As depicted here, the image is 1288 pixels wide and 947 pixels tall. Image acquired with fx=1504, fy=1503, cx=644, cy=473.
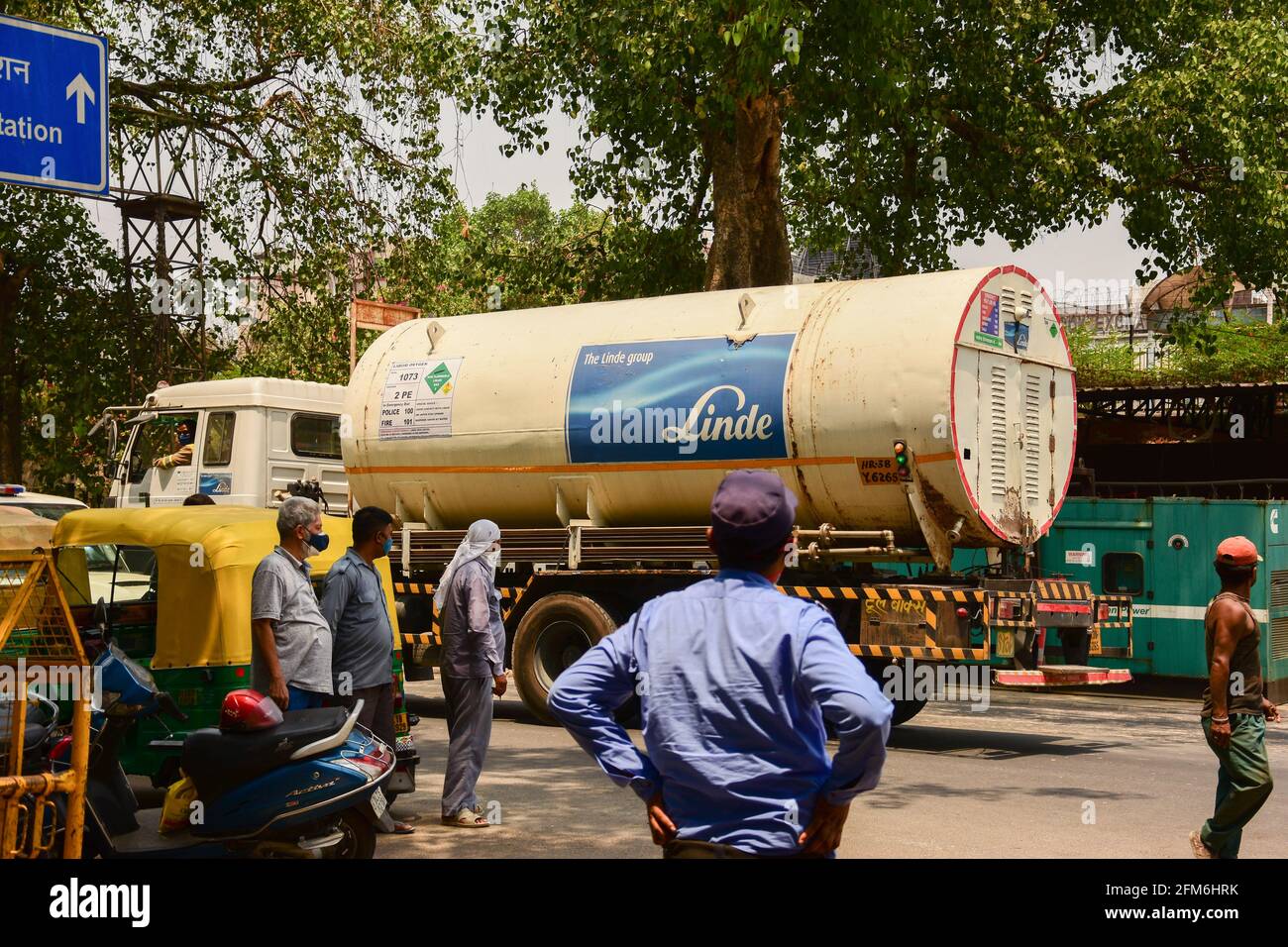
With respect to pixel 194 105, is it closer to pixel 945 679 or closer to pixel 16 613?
pixel 945 679

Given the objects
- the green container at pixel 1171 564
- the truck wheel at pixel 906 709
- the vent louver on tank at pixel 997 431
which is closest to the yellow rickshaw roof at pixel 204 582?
the vent louver on tank at pixel 997 431

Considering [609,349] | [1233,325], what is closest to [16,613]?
[609,349]

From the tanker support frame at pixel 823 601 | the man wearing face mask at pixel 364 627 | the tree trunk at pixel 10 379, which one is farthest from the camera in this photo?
the tree trunk at pixel 10 379

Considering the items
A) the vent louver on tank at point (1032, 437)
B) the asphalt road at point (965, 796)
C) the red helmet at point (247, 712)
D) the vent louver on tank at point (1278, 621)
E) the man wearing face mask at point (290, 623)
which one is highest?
the vent louver on tank at point (1032, 437)

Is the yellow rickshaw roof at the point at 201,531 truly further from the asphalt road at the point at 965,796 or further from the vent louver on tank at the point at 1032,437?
the vent louver on tank at the point at 1032,437

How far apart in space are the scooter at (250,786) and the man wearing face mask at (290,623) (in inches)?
24.8

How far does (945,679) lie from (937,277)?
10.5 ft

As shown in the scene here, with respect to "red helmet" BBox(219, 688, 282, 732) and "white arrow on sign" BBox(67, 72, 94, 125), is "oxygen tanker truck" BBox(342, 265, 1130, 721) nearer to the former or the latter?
"red helmet" BBox(219, 688, 282, 732)

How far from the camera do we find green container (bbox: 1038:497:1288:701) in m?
15.2

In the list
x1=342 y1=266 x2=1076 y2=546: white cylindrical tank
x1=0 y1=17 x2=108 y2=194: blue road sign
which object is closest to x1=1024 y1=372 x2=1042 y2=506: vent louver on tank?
x1=342 y1=266 x2=1076 y2=546: white cylindrical tank

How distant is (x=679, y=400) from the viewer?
12.5 meters

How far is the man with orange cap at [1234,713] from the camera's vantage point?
6477mm

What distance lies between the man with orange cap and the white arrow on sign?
5370 millimetres

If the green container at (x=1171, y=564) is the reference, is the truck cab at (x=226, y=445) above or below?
above
